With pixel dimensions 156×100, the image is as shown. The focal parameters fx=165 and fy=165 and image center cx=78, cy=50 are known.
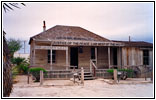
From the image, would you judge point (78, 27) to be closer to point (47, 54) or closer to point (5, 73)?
point (47, 54)

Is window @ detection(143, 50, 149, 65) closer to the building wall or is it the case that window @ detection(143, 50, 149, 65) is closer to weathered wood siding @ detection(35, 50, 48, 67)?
the building wall

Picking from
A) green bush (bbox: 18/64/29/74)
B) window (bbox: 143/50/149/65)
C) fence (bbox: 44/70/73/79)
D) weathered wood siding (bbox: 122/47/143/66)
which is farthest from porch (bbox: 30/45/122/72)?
green bush (bbox: 18/64/29/74)

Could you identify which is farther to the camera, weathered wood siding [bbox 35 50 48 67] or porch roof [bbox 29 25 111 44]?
porch roof [bbox 29 25 111 44]

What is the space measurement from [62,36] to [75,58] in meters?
2.48

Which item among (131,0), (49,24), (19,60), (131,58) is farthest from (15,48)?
(131,0)

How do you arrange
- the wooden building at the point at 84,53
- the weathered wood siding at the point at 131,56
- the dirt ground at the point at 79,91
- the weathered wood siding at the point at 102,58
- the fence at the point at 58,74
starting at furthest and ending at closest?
the weathered wood siding at the point at 102,58, the weathered wood siding at the point at 131,56, the wooden building at the point at 84,53, the fence at the point at 58,74, the dirt ground at the point at 79,91

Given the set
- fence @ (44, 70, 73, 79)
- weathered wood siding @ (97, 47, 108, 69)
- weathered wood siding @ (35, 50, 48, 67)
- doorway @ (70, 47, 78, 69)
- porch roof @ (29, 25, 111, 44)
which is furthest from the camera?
weathered wood siding @ (97, 47, 108, 69)

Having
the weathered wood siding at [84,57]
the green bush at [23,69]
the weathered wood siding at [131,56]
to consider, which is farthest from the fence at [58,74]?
the green bush at [23,69]

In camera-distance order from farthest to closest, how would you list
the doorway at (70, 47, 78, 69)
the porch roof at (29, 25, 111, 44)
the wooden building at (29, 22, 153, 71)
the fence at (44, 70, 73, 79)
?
the doorway at (70, 47, 78, 69) → the porch roof at (29, 25, 111, 44) → the wooden building at (29, 22, 153, 71) → the fence at (44, 70, 73, 79)

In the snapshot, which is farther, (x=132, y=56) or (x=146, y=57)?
(x=146, y=57)

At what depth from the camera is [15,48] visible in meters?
24.4

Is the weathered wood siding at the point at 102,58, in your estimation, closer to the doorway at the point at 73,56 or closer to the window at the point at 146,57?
the doorway at the point at 73,56

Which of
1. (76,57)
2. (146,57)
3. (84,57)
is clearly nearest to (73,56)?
(76,57)

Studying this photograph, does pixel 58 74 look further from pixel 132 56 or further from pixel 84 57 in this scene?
pixel 132 56
